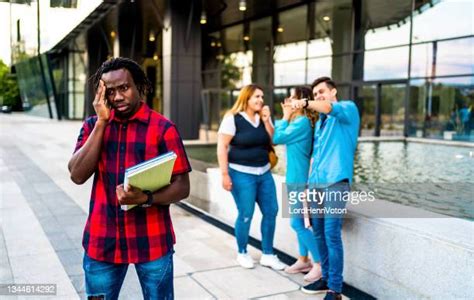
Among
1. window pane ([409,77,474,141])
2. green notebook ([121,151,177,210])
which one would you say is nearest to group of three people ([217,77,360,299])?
green notebook ([121,151,177,210])

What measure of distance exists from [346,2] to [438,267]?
16.4 meters

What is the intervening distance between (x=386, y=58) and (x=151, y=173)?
17.4 m

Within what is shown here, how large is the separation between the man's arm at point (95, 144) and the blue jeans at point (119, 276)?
17.8 inches

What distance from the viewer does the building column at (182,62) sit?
17797mm

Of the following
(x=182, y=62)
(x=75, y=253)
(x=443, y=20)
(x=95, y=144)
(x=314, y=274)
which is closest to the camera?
(x=95, y=144)

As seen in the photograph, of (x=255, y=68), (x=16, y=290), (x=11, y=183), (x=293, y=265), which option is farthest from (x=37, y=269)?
(x=255, y=68)

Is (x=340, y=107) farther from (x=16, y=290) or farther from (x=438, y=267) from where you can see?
(x=16, y=290)

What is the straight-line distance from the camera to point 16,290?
4020mm

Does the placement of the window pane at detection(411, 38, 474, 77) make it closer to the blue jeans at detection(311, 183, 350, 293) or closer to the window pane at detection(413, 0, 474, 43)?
the window pane at detection(413, 0, 474, 43)

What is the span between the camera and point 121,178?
2.29 metres

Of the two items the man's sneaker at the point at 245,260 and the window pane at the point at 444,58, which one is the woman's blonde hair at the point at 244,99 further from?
the window pane at the point at 444,58

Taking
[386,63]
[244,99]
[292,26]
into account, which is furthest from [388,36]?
[244,99]

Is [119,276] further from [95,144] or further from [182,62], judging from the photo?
[182,62]

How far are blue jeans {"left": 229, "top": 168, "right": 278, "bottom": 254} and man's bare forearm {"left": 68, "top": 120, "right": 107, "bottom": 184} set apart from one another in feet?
8.37
